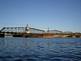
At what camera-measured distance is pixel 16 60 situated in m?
21.0

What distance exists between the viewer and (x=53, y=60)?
2125 cm

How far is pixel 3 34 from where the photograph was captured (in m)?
146

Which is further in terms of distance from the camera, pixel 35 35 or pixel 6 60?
pixel 35 35

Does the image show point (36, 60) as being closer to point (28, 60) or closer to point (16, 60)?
point (28, 60)

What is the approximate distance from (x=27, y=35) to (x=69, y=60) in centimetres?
12302

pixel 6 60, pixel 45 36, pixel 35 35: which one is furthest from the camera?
pixel 35 35

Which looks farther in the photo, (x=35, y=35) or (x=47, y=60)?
(x=35, y=35)

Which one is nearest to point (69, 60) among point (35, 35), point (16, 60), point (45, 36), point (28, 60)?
point (28, 60)

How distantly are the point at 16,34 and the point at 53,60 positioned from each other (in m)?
126

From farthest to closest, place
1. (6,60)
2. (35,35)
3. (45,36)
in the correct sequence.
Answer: (35,35)
(45,36)
(6,60)

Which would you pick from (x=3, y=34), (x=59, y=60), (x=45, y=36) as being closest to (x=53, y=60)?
(x=59, y=60)

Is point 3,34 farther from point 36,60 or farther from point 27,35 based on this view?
point 36,60

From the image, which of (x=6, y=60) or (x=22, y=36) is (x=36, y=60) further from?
(x=22, y=36)

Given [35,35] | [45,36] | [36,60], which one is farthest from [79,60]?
[35,35]
